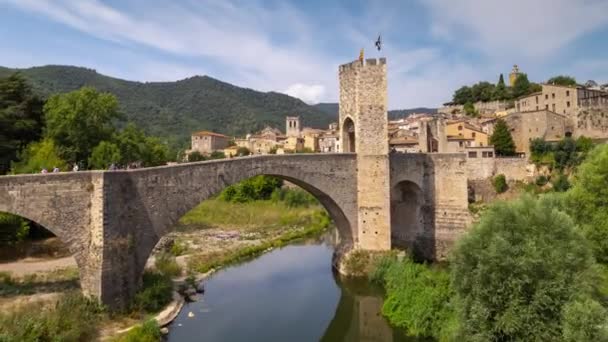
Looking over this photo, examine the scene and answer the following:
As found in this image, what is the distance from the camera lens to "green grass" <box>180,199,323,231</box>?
28.5m

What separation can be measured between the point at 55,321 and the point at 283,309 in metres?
6.68

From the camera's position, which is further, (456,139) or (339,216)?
(456,139)

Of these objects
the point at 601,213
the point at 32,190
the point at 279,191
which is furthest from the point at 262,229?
the point at 601,213

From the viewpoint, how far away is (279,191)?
36.4 m

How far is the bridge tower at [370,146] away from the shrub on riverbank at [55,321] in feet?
32.6

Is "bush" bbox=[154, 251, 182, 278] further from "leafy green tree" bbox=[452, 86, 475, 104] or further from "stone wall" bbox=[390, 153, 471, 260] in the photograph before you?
"leafy green tree" bbox=[452, 86, 475, 104]

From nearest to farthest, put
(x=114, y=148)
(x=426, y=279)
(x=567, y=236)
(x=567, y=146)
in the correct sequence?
(x=567, y=236), (x=426, y=279), (x=114, y=148), (x=567, y=146)

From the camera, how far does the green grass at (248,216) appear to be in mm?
28484

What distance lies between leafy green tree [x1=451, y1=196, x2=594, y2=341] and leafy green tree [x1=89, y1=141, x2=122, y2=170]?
56.9ft

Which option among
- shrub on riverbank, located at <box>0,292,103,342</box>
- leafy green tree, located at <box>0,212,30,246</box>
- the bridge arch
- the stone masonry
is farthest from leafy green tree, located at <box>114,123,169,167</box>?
shrub on riverbank, located at <box>0,292,103,342</box>

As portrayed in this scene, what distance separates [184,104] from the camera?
4048 inches

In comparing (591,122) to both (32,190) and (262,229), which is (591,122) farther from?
(32,190)

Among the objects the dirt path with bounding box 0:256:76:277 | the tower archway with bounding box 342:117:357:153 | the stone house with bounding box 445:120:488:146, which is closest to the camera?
the dirt path with bounding box 0:256:76:277

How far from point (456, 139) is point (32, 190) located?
27699 millimetres
